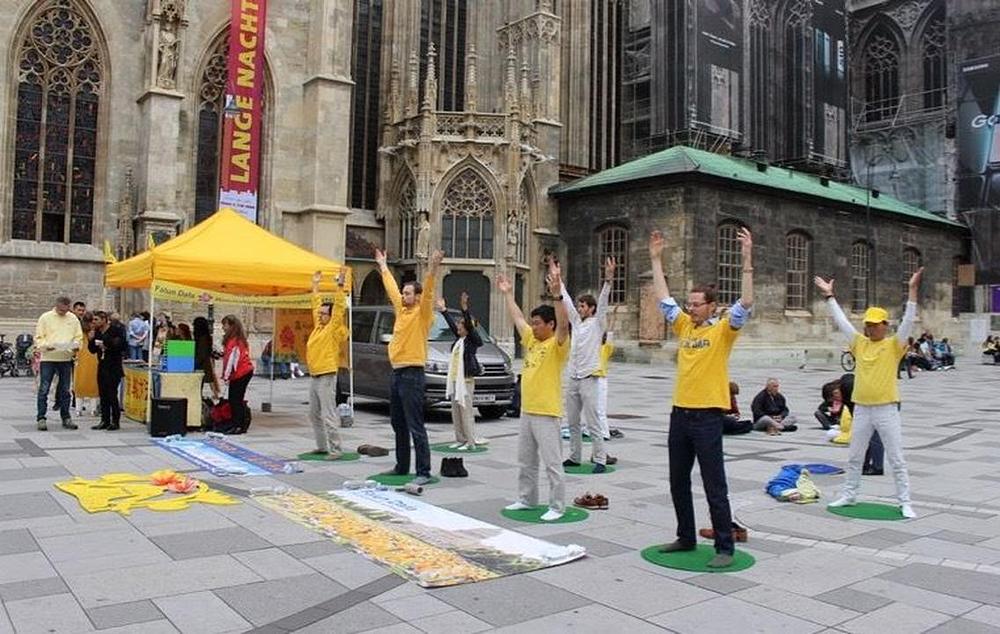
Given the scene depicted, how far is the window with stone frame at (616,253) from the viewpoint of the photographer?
101 feet

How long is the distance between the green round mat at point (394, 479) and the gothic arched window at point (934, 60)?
46.0 metres

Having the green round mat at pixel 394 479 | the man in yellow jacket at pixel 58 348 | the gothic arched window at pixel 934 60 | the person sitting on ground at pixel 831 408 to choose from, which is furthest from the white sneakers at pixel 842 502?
the gothic arched window at pixel 934 60

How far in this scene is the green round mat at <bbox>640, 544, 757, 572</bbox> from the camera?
5391 millimetres

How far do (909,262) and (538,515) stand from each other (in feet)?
120

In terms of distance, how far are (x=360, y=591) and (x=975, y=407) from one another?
16388mm

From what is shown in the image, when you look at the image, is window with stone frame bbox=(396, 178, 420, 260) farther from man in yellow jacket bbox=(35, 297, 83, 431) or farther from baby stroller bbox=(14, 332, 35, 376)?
man in yellow jacket bbox=(35, 297, 83, 431)

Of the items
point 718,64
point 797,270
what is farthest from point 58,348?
point 718,64

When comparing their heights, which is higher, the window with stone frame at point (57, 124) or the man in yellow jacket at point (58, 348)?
the window with stone frame at point (57, 124)

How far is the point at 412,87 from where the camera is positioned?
98.5ft

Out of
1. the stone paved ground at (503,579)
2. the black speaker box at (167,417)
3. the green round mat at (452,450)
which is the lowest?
the stone paved ground at (503,579)

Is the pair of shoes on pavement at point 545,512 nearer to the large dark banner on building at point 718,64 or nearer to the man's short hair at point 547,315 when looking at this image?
the man's short hair at point 547,315

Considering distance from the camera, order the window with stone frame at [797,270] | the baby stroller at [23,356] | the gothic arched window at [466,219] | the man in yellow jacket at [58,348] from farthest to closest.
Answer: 1. the window with stone frame at [797,270]
2. the gothic arched window at [466,219]
3. the baby stroller at [23,356]
4. the man in yellow jacket at [58,348]

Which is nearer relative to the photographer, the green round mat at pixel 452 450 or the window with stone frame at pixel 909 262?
the green round mat at pixel 452 450

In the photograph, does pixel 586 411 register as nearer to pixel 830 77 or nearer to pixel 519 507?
pixel 519 507
